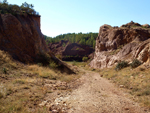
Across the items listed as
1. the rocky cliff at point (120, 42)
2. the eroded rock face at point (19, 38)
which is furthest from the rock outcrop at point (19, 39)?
the rocky cliff at point (120, 42)

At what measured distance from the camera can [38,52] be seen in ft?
58.0

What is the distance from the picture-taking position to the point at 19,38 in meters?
15.9

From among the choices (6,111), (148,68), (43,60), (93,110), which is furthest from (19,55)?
(148,68)

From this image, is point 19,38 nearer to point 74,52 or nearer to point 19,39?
point 19,39

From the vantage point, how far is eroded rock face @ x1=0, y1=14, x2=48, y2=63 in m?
14.0

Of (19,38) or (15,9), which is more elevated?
(15,9)

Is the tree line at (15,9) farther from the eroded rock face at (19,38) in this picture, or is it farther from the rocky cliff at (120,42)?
the rocky cliff at (120,42)

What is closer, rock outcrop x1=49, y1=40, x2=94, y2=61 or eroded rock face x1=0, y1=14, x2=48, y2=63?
eroded rock face x1=0, y1=14, x2=48, y2=63

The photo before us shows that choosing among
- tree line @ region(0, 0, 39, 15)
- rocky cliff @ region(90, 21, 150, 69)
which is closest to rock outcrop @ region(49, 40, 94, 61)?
rocky cliff @ region(90, 21, 150, 69)

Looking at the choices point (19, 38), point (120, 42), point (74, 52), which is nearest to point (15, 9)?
point (19, 38)

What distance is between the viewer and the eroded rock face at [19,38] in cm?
1398

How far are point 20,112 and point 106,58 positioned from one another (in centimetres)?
2091

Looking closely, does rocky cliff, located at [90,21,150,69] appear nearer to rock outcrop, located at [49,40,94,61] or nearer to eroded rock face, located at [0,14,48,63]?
eroded rock face, located at [0,14,48,63]

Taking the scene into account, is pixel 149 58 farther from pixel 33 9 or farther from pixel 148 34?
pixel 33 9
